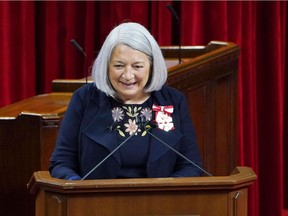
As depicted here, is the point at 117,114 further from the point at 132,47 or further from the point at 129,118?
the point at 132,47

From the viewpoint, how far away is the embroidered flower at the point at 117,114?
2.36 meters

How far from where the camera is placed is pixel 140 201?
6.63 ft

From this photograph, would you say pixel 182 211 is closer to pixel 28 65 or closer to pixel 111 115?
pixel 111 115

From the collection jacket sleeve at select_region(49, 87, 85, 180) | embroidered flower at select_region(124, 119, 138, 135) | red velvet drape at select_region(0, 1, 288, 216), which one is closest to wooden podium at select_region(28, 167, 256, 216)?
jacket sleeve at select_region(49, 87, 85, 180)

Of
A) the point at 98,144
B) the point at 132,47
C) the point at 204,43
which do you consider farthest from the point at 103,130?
the point at 204,43

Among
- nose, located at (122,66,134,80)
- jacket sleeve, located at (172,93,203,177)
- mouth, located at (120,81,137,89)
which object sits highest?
nose, located at (122,66,134,80)

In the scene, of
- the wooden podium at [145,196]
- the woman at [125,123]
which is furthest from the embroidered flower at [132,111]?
the wooden podium at [145,196]

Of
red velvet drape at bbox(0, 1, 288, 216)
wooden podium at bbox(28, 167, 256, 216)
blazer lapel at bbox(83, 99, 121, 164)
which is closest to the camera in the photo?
wooden podium at bbox(28, 167, 256, 216)

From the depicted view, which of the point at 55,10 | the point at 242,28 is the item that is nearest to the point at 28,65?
the point at 55,10

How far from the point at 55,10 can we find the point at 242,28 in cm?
108

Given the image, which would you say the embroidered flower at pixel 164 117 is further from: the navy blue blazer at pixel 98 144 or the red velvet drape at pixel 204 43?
the red velvet drape at pixel 204 43

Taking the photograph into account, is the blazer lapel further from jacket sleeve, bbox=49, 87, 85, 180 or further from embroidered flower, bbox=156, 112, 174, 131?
embroidered flower, bbox=156, 112, 174, 131

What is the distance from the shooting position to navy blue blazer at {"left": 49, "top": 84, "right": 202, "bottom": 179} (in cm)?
230

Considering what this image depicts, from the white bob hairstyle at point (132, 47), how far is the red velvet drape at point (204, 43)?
1.93 metres
